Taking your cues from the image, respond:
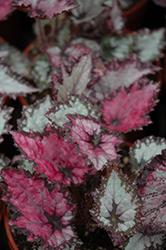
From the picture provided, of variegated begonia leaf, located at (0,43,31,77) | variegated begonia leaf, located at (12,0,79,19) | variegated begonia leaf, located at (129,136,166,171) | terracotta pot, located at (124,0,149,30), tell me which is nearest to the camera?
variegated begonia leaf, located at (12,0,79,19)

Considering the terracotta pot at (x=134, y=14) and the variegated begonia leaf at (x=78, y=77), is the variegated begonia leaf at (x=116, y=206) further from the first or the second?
the terracotta pot at (x=134, y=14)

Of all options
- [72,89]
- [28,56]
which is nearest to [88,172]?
[72,89]

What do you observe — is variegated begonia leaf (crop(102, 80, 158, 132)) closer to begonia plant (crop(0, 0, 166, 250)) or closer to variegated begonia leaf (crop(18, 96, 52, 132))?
begonia plant (crop(0, 0, 166, 250))

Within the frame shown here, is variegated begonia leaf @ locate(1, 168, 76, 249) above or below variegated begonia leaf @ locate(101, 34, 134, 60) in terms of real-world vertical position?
below

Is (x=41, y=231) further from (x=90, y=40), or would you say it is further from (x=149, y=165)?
(x=90, y=40)

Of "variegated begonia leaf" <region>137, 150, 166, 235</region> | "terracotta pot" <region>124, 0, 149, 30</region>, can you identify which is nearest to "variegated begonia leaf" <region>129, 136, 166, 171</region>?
"variegated begonia leaf" <region>137, 150, 166, 235</region>

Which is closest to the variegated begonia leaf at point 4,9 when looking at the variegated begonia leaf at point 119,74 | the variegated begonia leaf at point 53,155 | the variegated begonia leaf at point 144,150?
the variegated begonia leaf at point 119,74

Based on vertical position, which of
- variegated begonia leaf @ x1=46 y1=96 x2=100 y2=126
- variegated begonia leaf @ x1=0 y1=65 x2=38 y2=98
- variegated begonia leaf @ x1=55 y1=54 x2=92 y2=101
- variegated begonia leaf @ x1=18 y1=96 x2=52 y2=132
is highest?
variegated begonia leaf @ x1=0 y1=65 x2=38 y2=98

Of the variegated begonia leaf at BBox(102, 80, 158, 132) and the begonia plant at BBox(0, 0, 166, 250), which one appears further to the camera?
the variegated begonia leaf at BBox(102, 80, 158, 132)
